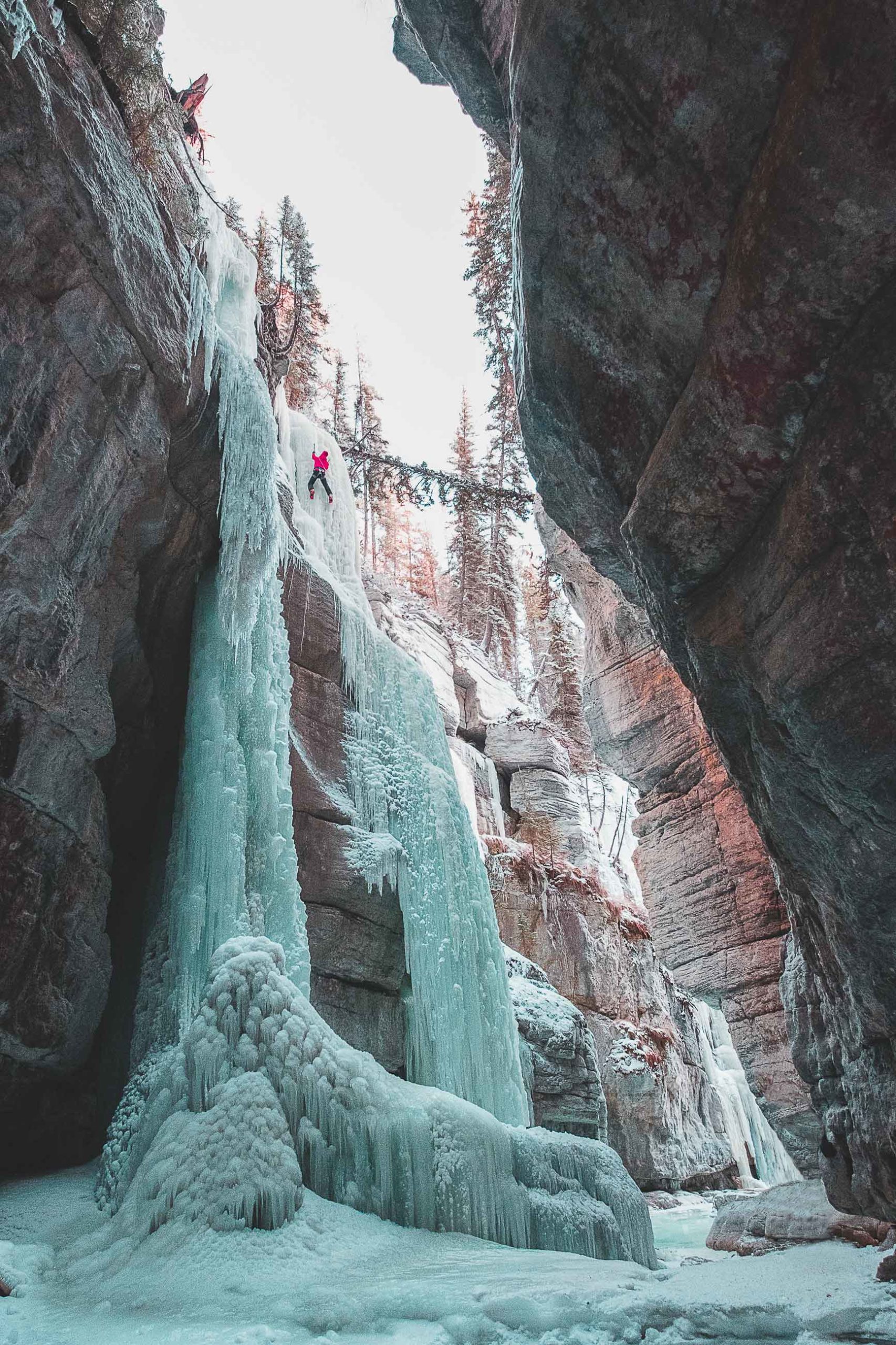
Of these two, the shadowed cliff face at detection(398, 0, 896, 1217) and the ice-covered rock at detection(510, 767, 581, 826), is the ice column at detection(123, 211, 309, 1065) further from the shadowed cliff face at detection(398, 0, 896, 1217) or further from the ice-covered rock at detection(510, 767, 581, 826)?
the ice-covered rock at detection(510, 767, 581, 826)

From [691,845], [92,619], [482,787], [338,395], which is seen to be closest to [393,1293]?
[92,619]

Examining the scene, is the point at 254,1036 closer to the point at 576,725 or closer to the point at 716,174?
the point at 716,174

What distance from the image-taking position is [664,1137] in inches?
566

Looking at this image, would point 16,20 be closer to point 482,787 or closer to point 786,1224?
point 786,1224

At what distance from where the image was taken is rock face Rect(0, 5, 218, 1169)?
204 inches

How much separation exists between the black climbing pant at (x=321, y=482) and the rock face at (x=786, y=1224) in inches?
474

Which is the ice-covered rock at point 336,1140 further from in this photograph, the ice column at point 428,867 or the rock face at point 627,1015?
the rock face at point 627,1015

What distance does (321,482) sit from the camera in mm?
14586

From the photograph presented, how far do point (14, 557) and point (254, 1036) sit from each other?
3881mm

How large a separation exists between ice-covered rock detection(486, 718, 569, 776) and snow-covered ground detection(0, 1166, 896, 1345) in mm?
16337

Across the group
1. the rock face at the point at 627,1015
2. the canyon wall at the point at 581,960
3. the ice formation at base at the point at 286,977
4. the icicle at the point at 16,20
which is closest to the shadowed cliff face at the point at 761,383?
the ice formation at base at the point at 286,977

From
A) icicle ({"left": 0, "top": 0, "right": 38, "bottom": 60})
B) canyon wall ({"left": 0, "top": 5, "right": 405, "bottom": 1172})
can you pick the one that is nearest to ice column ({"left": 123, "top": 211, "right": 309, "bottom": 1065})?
canyon wall ({"left": 0, "top": 5, "right": 405, "bottom": 1172})

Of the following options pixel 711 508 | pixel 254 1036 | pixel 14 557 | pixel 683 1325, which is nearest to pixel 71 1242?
pixel 254 1036

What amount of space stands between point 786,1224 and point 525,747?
581 inches
